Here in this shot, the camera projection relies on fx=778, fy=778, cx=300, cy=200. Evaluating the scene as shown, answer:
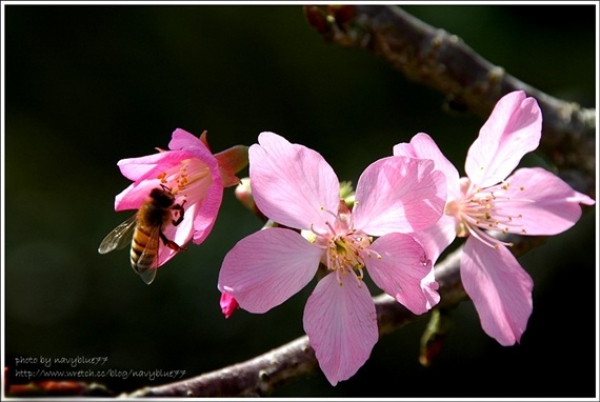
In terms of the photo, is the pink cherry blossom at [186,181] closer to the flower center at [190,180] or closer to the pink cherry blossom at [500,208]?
the flower center at [190,180]

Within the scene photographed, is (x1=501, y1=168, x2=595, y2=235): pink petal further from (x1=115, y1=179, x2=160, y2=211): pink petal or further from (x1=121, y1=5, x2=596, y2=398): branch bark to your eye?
(x1=115, y1=179, x2=160, y2=211): pink petal

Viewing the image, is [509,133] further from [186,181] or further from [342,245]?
[186,181]

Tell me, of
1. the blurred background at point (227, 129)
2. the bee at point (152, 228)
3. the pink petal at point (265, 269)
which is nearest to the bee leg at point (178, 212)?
the bee at point (152, 228)

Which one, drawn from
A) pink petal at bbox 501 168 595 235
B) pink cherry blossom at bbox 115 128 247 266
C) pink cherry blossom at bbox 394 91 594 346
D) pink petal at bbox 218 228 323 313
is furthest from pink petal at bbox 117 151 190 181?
pink petal at bbox 501 168 595 235

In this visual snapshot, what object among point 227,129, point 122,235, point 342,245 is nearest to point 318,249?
point 342,245

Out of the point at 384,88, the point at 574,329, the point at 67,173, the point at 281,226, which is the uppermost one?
the point at 281,226

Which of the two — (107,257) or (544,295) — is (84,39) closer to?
(107,257)

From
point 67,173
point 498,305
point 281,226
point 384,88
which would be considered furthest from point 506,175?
point 67,173
